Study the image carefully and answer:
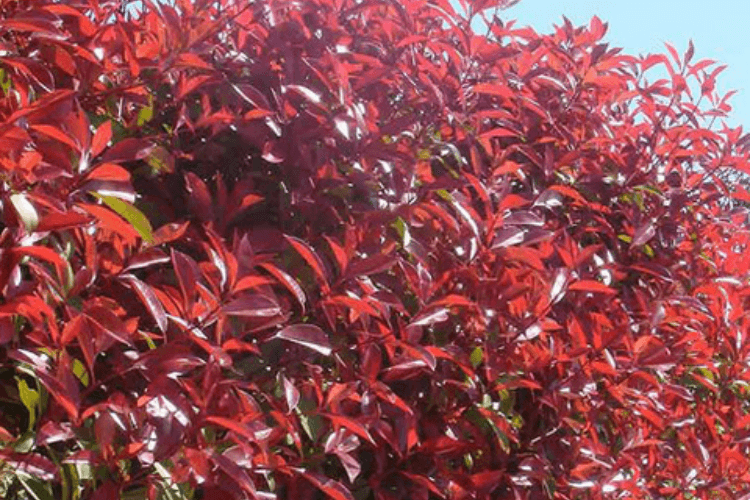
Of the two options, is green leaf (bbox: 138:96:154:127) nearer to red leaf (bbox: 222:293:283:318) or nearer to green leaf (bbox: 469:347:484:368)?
red leaf (bbox: 222:293:283:318)

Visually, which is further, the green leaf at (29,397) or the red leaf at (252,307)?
the red leaf at (252,307)

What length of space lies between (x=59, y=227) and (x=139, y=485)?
0.54 m

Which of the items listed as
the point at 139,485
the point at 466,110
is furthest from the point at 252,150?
the point at 139,485

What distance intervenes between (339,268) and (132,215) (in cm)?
47

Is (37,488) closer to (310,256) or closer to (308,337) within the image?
(308,337)

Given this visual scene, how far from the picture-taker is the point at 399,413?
2369 millimetres

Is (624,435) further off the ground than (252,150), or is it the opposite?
(252,150)

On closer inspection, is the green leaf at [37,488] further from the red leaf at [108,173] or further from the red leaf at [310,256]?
the red leaf at [310,256]

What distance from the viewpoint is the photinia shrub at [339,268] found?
1891mm

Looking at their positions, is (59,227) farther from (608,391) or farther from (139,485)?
(608,391)

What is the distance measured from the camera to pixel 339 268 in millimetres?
2236

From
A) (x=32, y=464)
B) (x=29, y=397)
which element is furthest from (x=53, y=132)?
(x=32, y=464)

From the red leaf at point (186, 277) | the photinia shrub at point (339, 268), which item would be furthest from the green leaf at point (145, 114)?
the red leaf at point (186, 277)

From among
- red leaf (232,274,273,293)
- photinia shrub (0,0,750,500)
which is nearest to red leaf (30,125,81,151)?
photinia shrub (0,0,750,500)
